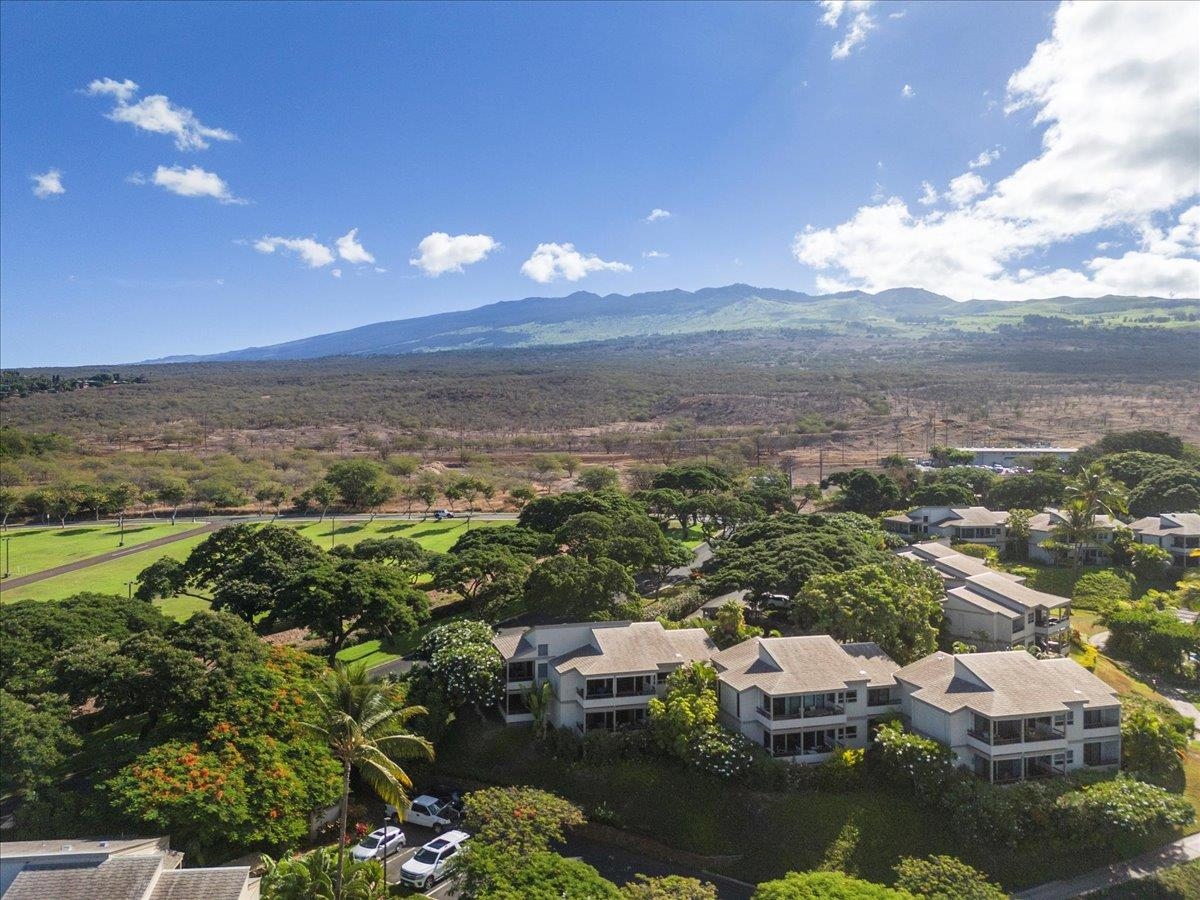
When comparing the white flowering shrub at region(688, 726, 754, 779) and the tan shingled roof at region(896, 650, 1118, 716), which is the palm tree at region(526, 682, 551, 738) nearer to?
the white flowering shrub at region(688, 726, 754, 779)

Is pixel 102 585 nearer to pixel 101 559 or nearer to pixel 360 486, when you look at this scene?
pixel 101 559

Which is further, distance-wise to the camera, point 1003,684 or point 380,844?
point 1003,684

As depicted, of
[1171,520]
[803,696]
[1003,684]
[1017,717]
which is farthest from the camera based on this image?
[1171,520]

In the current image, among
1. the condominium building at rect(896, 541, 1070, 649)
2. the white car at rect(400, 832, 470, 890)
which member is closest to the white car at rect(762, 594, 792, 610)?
the condominium building at rect(896, 541, 1070, 649)

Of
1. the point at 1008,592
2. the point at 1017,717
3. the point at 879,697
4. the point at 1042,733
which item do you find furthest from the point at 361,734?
the point at 1008,592

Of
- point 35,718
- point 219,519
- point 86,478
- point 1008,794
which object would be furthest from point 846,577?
point 86,478
